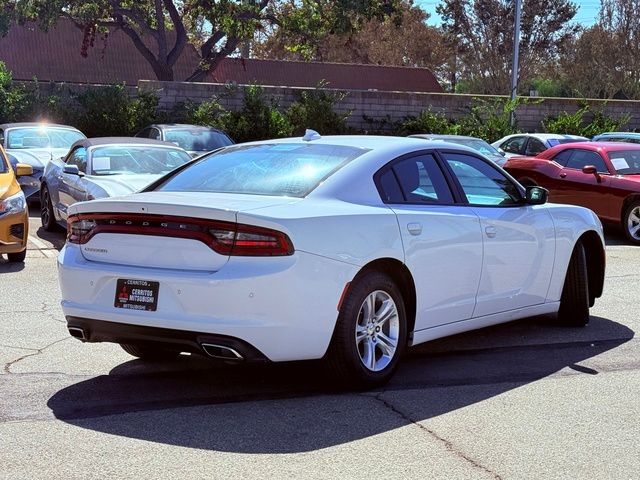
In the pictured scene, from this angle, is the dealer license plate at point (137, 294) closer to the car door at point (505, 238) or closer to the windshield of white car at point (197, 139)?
the car door at point (505, 238)

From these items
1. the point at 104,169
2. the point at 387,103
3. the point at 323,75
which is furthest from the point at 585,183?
the point at 323,75

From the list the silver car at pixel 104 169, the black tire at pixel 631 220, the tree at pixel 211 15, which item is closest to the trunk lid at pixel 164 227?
the silver car at pixel 104 169

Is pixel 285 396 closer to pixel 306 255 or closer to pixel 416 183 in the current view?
pixel 306 255

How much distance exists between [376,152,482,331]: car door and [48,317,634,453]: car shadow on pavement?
435 millimetres

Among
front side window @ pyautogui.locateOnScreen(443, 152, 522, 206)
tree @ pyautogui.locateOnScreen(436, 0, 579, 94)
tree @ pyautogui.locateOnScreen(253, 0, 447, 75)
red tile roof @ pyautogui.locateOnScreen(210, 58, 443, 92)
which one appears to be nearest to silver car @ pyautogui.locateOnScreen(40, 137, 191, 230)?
front side window @ pyautogui.locateOnScreen(443, 152, 522, 206)

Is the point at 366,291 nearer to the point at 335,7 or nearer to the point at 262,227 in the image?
the point at 262,227

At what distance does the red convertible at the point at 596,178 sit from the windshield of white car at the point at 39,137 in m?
8.21

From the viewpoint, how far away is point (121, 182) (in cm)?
1273

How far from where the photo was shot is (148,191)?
6.89 m

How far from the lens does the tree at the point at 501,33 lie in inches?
2052

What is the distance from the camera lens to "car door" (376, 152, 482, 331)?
6.61 metres

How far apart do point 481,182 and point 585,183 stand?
932 cm

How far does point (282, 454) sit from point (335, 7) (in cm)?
3044

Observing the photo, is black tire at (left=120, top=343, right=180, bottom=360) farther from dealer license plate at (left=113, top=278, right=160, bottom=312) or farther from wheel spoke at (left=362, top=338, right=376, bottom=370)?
wheel spoke at (left=362, top=338, right=376, bottom=370)
